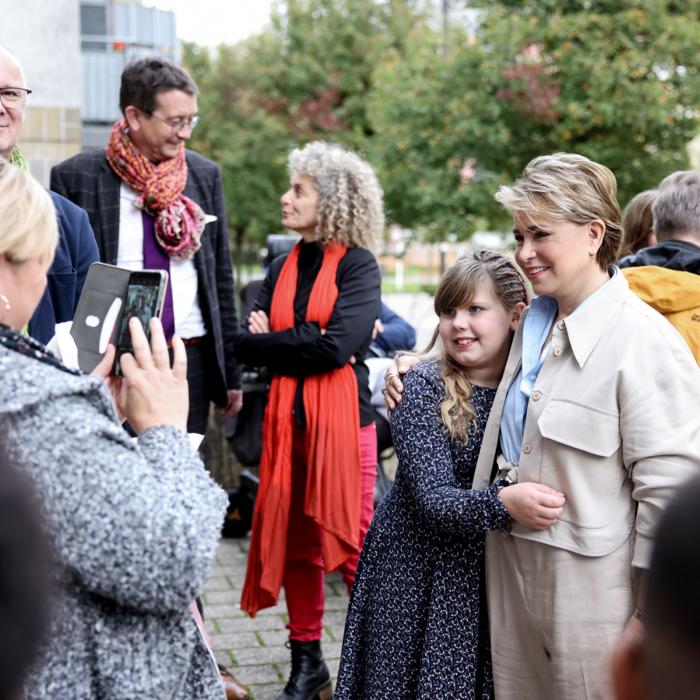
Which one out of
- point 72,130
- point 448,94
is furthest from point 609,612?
point 448,94

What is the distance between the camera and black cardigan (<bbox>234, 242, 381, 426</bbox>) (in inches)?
165

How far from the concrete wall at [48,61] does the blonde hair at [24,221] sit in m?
4.87

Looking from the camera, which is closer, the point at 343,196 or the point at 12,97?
the point at 12,97

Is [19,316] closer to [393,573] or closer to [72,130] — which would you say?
[393,573]

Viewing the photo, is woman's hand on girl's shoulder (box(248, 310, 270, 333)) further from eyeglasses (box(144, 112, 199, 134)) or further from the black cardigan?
eyeglasses (box(144, 112, 199, 134))

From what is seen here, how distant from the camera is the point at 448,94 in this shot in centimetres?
1360

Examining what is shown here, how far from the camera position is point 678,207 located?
359cm

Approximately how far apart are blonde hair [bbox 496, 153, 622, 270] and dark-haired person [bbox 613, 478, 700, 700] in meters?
1.58

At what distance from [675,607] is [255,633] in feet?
13.4

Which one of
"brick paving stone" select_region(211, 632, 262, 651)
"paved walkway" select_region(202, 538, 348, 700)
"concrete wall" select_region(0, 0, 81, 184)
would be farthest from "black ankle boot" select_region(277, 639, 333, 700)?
"concrete wall" select_region(0, 0, 81, 184)

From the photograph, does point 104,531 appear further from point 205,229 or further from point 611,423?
point 205,229

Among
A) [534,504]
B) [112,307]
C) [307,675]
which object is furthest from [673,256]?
[307,675]

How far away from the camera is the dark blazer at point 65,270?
310 cm

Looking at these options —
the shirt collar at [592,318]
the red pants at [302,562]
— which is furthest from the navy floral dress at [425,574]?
the red pants at [302,562]
